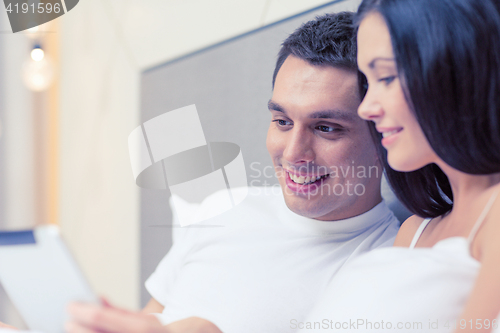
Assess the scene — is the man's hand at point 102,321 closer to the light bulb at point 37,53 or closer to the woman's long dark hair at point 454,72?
the woman's long dark hair at point 454,72

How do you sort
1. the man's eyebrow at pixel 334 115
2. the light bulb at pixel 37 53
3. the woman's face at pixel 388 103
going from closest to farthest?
the woman's face at pixel 388 103 → the man's eyebrow at pixel 334 115 → the light bulb at pixel 37 53

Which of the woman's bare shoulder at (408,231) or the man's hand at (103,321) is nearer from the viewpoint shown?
the man's hand at (103,321)

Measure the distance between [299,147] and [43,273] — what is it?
0.53 metres

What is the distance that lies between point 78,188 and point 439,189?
4.96 feet

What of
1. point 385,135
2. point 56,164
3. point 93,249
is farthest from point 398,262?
point 56,164

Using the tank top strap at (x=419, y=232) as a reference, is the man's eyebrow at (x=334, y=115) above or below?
above

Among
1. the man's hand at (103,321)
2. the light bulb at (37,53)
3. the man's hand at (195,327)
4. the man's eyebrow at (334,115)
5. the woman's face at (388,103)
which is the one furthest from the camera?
the light bulb at (37,53)

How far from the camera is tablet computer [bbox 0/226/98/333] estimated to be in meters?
0.52

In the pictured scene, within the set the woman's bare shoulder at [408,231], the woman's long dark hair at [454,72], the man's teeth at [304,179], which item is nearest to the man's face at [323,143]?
the man's teeth at [304,179]

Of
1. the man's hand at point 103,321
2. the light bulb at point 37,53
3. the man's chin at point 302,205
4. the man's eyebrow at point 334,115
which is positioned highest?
the light bulb at point 37,53

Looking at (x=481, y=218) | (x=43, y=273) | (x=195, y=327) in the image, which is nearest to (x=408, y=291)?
(x=481, y=218)

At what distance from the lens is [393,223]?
961 millimetres

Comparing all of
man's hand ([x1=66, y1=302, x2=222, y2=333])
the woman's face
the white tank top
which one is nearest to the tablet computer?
man's hand ([x1=66, y1=302, x2=222, y2=333])

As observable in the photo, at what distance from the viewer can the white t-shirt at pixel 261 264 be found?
0.88 meters
